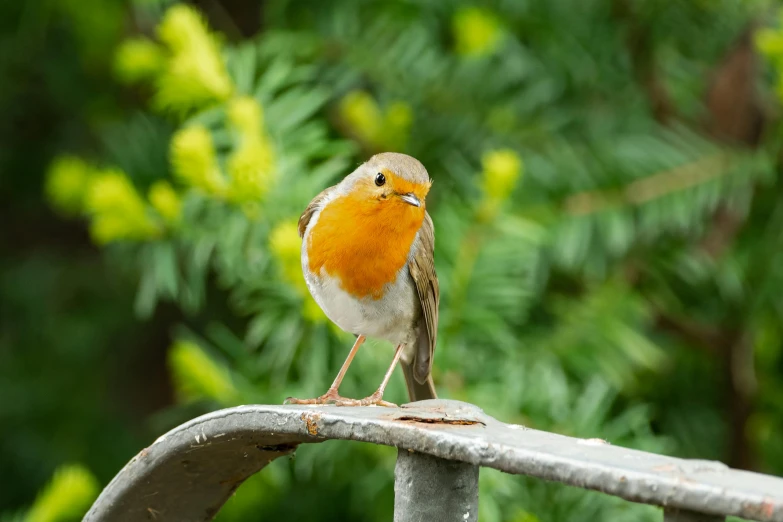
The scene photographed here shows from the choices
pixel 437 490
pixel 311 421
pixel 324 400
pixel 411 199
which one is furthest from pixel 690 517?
pixel 324 400

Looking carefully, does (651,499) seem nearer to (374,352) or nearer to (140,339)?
(374,352)

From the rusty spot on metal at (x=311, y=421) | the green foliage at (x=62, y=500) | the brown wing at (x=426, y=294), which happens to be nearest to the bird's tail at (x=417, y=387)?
the brown wing at (x=426, y=294)

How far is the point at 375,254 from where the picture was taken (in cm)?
171

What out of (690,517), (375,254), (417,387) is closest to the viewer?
(690,517)

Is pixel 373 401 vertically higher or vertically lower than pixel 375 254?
lower

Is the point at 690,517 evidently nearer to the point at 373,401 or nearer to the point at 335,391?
the point at 373,401

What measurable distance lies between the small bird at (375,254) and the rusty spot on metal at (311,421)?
59 cm

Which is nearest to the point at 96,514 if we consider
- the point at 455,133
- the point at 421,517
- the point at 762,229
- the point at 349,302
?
the point at 421,517

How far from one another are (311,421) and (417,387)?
3.26 feet

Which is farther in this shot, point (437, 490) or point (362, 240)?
point (362, 240)

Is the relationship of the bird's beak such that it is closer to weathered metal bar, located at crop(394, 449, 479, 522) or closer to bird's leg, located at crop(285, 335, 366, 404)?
bird's leg, located at crop(285, 335, 366, 404)

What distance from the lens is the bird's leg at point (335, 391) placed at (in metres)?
1.68

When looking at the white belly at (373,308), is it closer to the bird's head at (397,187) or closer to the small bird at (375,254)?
the small bird at (375,254)

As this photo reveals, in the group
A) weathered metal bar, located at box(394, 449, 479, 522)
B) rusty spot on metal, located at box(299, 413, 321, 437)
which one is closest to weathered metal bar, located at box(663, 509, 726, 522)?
weathered metal bar, located at box(394, 449, 479, 522)
